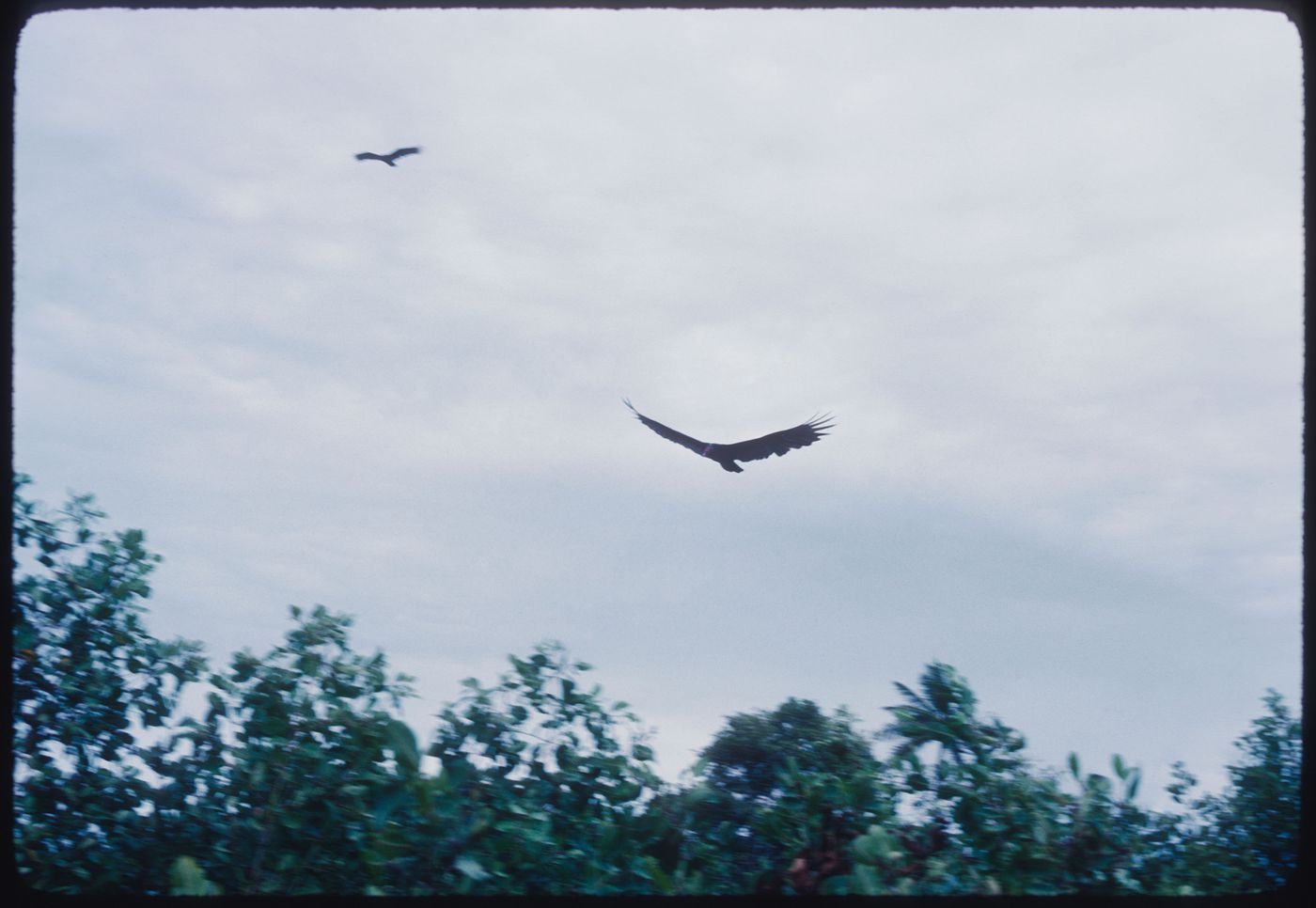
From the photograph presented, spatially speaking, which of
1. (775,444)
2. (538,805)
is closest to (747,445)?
(775,444)

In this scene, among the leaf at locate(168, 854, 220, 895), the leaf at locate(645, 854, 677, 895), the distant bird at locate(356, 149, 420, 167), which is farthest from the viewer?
the distant bird at locate(356, 149, 420, 167)

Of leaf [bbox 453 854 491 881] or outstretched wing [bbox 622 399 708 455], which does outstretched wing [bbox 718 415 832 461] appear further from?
leaf [bbox 453 854 491 881]

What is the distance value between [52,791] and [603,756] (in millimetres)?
2004

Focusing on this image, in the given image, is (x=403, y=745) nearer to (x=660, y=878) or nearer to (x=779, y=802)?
(x=660, y=878)

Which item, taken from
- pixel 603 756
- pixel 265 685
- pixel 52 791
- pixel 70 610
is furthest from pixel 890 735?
pixel 70 610

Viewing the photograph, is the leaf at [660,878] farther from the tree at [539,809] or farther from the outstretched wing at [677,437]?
the outstretched wing at [677,437]

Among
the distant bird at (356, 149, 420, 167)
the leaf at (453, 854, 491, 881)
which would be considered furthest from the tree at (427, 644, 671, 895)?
the distant bird at (356, 149, 420, 167)

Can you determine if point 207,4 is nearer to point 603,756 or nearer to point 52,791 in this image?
point 603,756

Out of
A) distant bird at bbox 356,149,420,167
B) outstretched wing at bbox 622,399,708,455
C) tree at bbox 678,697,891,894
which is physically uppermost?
distant bird at bbox 356,149,420,167

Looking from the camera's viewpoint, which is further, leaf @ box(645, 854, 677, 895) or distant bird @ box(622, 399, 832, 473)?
distant bird @ box(622, 399, 832, 473)

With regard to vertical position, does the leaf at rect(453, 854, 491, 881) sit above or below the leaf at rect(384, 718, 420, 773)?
below

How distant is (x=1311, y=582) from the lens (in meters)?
2.08

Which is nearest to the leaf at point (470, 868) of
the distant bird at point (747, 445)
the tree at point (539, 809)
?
the tree at point (539, 809)

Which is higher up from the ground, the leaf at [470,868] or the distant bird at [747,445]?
the distant bird at [747,445]
